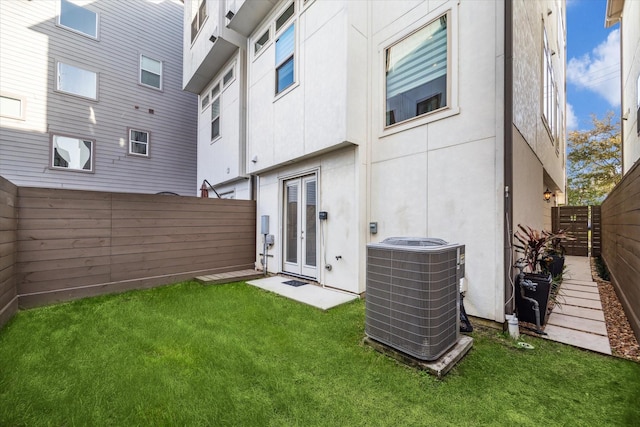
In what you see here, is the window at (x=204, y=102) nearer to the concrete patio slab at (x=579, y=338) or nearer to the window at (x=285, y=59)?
the window at (x=285, y=59)

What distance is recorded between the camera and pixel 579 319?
355cm

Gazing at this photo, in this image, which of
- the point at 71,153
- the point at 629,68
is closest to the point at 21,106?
the point at 71,153

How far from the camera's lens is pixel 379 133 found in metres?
4.75

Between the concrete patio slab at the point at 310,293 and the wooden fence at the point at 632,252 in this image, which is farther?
the concrete patio slab at the point at 310,293

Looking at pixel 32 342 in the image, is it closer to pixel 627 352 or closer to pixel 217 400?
pixel 217 400

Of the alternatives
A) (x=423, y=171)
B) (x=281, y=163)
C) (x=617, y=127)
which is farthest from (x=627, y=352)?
(x=617, y=127)

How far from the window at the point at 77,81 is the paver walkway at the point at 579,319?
43.2 ft

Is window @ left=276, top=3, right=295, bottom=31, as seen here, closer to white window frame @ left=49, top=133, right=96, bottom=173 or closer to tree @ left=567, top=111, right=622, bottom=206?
white window frame @ left=49, top=133, right=96, bottom=173

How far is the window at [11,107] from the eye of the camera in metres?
7.61

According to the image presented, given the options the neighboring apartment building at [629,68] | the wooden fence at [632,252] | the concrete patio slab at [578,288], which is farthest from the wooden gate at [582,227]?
the wooden fence at [632,252]

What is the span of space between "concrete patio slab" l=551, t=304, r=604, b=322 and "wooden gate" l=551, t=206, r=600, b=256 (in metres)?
6.79

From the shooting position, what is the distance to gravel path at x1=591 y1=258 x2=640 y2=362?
264cm

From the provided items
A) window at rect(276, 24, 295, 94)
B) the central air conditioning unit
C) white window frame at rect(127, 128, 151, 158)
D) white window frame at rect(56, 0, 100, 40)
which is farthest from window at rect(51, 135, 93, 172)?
the central air conditioning unit

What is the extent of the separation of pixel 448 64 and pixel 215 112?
7.62 metres
